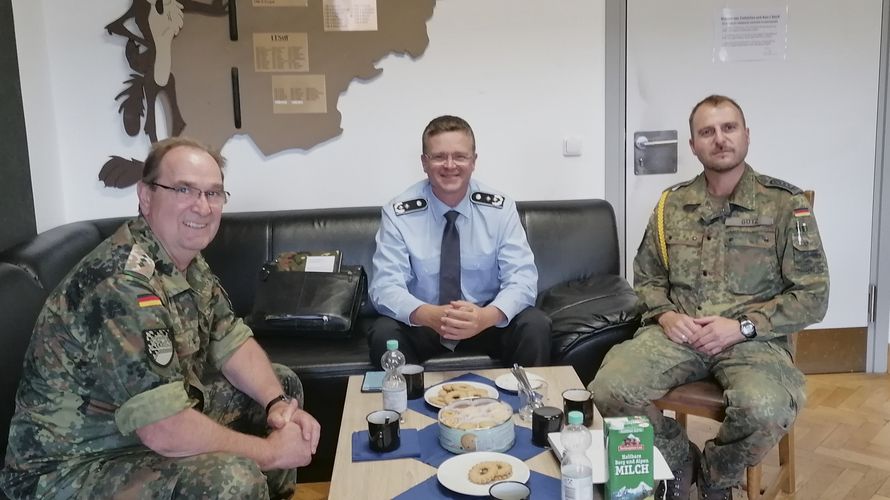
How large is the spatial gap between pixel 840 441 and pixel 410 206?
1.77 metres

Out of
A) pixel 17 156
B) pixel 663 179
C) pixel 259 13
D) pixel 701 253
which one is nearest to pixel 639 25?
pixel 663 179

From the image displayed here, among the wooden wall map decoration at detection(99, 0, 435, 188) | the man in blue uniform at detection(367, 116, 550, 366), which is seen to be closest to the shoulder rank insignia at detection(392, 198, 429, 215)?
the man in blue uniform at detection(367, 116, 550, 366)

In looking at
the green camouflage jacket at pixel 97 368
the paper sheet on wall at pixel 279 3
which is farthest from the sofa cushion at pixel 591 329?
the paper sheet on wall at pixel 279 3

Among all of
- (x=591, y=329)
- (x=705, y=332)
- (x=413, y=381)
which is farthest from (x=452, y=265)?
(x=705, y=332)

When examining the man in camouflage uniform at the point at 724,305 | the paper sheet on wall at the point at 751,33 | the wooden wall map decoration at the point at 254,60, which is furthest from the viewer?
the paper sheet on wall at the point at 751,33

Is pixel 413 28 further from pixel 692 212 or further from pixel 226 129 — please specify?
pixel 692 212

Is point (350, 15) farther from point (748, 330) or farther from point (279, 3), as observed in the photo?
point (748, 330)

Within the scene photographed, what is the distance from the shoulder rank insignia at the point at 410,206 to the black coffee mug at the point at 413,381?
2.60 ft

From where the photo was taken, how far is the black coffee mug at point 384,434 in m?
1.55

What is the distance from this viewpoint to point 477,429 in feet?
5.04

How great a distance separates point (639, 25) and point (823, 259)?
4.69 ft

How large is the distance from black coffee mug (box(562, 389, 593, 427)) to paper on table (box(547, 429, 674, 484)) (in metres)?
0.05

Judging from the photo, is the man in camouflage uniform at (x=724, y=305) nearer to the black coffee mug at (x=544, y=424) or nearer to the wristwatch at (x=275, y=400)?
the black coffee mug at (x=544, y=424)

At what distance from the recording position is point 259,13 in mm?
2936
